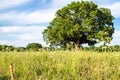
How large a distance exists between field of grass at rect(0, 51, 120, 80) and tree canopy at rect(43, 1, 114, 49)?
154ft

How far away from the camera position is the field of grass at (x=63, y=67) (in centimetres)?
798

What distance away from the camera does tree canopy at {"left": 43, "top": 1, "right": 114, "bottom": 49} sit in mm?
58000

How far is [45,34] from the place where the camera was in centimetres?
6397

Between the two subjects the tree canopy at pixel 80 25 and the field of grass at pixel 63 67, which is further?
the tree canopy at pixel 80 25

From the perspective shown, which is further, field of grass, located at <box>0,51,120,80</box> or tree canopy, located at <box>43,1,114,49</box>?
tree canopy, located at <box>43,1,114,49</box>

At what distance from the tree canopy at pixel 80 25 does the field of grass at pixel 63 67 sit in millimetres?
46989

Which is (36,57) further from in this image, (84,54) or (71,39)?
(71,39)

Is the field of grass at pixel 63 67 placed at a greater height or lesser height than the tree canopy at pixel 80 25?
lesser

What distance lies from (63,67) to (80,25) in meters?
50.9

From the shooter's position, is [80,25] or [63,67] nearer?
[63,67]

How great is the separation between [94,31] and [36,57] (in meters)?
49.8

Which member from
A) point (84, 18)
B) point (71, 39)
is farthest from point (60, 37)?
point (84, 18)

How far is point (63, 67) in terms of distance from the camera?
8.66m

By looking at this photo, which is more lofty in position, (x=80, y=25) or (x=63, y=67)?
(x=80, y=25)
